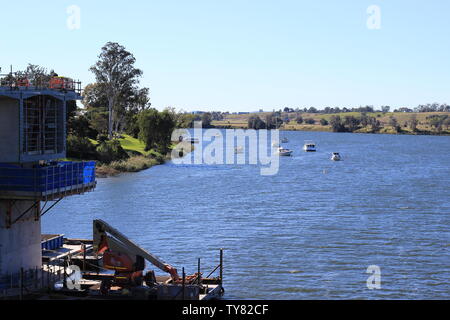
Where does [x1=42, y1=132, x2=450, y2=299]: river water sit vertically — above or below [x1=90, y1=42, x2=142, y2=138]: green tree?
below

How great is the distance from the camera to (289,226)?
205 ft

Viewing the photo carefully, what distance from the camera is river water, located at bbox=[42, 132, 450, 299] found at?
146 ft

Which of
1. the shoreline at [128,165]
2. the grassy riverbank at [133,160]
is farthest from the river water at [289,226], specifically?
the grassy riverbank at [133,160]

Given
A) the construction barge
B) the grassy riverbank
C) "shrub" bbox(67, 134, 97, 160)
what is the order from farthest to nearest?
the grassy riverbank < "shrub" bbox(67, 134, 97, 160) < the construction barge

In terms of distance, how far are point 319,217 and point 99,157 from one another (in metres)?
49.6

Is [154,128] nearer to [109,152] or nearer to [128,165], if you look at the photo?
[109,152]

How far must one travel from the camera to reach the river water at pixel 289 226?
44.6 meters

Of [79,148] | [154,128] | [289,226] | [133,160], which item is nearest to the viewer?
[289,226]

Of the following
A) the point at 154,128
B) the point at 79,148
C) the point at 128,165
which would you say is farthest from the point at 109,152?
the point at 154,128

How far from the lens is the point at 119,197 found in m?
80.2

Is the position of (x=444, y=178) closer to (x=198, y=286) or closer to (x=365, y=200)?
(x=365, y=200)

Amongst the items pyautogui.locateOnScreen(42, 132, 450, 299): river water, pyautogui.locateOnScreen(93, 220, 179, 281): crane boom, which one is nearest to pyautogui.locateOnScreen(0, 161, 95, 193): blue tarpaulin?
pyautogui.locateOnScreen(93, 220, 179, 281): crane boom

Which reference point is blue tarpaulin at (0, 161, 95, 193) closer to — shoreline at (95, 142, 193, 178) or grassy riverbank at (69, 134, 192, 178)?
shoreline at (95, 142, 193, 178)

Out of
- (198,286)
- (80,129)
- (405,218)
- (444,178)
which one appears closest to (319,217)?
(405,218)
